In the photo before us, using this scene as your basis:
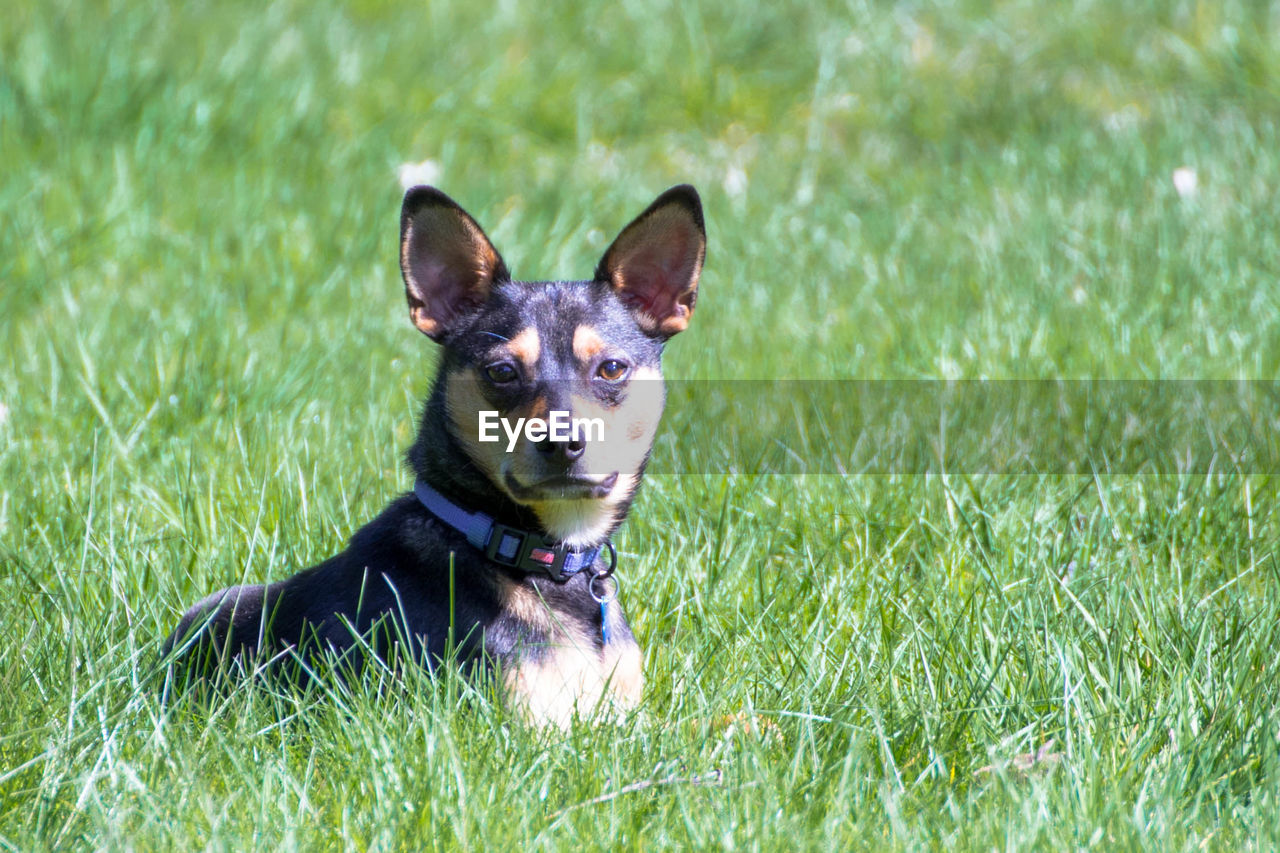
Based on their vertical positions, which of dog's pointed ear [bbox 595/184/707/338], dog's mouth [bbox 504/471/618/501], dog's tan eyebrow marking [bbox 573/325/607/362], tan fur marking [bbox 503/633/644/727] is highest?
dog's pointed ear [bbox 595/184/707/338]

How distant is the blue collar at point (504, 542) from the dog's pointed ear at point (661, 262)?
71 cm

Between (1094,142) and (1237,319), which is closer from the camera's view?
(1237,319)

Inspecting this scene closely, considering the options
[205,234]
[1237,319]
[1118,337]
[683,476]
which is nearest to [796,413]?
[683,476]

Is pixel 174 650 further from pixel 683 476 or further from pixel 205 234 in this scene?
pixel 205 234

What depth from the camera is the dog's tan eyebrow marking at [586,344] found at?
329cm

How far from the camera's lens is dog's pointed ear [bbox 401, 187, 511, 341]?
3.32m

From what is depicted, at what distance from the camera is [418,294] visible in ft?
11.3

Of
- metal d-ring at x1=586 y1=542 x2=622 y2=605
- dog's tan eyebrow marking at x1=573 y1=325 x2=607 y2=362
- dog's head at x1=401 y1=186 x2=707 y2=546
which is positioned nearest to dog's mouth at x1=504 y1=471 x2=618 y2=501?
dog's head at x1=401 y1=186 x2=707 y2=546

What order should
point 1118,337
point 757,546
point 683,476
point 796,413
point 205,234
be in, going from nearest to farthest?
point 757,546, point 683,476, point 796,413, point 1118,337, point 205,234

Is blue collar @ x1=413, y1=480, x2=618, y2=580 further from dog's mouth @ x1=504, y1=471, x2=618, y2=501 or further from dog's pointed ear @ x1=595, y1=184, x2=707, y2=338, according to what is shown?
dog's pointed ear @ x1=595, y1=184, x2=707, y2=338

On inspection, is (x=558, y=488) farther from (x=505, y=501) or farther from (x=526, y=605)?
(x=526, y=605)

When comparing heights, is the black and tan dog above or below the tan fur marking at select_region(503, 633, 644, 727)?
above

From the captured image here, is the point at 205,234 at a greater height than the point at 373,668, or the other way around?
the point at 205,234

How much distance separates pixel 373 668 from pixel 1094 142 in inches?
220
